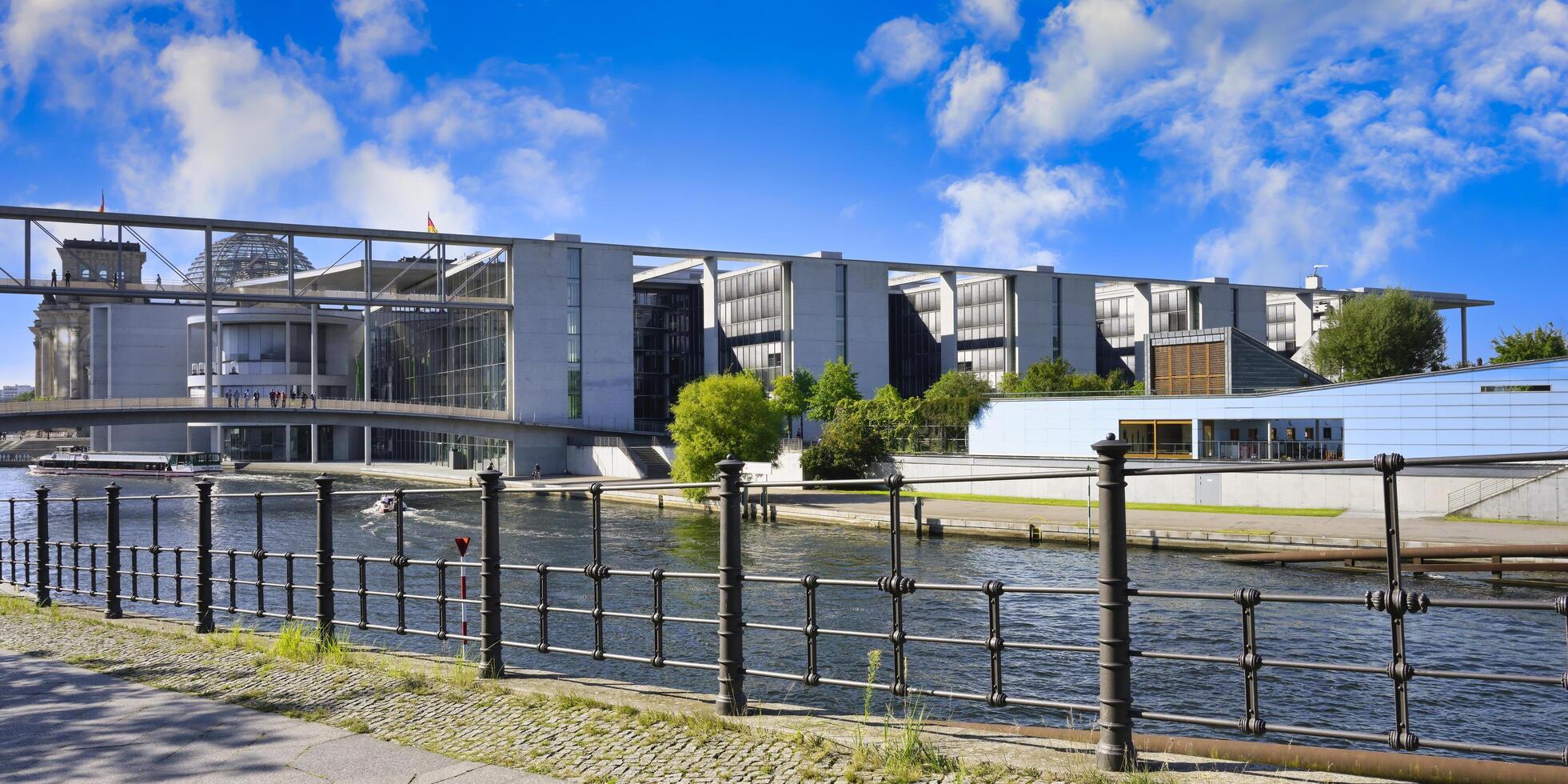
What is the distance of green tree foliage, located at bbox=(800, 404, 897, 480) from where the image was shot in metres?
52.2

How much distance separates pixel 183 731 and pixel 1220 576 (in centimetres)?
2495

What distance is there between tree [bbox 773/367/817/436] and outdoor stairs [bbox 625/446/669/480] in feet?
27.6

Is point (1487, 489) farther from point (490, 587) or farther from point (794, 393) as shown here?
point (794, 393)

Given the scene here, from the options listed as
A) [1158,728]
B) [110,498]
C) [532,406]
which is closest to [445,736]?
[110,498]

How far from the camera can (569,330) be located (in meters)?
70.4

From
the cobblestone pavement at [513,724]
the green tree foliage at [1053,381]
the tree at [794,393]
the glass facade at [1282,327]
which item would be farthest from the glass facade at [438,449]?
the glass facade at [1282,327]

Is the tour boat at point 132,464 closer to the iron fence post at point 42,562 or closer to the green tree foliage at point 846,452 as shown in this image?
the green tree foliage at point 846,452

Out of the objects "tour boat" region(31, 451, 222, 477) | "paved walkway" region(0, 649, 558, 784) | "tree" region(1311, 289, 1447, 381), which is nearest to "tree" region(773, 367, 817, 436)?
"tree" region(1311, 289, 1447, 381)

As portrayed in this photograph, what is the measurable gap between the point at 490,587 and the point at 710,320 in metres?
73.9

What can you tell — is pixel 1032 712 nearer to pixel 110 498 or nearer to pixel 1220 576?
pixel 110 498

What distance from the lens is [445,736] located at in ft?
20.9

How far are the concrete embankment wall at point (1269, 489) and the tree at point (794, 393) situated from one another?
72.2 ft

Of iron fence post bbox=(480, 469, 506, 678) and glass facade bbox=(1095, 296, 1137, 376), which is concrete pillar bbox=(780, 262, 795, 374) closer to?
glass facade bbox=(1095, 296, 1137, 376)

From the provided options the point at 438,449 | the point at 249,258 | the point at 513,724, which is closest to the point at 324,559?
the point at 513,724
